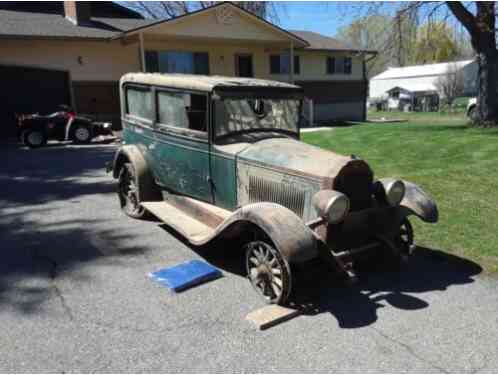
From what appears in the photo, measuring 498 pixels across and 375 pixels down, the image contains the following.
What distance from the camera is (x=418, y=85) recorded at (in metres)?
47.1

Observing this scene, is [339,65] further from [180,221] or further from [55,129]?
[180,221]

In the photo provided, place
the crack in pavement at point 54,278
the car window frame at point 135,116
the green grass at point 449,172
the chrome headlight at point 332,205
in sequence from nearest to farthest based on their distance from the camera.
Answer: the chrome headlight at point 332,205 < the crack in pavement at point 54,278 < the green grass at point 449,172 < the car window frame at point 135,116

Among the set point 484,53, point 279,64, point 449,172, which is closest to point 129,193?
point 449,172

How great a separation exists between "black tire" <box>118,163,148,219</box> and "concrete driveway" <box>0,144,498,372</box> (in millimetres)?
753

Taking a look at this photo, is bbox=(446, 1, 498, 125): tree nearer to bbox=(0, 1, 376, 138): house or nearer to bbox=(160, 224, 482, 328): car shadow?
bbox=(0, 1, 376, 138): house

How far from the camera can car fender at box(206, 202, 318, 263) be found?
10.7 ft

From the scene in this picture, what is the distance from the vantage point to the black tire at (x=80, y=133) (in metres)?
14.0

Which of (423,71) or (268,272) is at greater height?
(423,71)

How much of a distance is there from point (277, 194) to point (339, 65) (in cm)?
2379

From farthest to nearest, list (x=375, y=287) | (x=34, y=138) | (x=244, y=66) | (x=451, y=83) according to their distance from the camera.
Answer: (x=451, y=83) → (x=244, y=66) → (x=34, y=138) → (x=375, y=287)

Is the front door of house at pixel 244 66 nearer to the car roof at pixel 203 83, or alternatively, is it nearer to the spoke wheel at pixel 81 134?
the spoke wheel at pixel 81 134

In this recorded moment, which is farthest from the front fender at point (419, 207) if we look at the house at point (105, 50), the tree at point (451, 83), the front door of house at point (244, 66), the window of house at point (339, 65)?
the tree at point (451, 83)

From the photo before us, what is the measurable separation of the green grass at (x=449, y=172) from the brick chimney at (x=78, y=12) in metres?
12.0

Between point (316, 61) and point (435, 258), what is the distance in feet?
71.9
